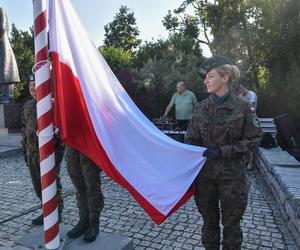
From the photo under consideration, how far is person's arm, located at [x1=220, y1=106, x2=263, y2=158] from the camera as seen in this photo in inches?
111

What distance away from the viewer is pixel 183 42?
21.9 meters

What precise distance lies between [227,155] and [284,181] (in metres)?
2.17

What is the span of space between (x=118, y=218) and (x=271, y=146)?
4.15m

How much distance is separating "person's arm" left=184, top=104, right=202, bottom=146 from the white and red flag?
8 cm

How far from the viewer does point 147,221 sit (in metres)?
4.52

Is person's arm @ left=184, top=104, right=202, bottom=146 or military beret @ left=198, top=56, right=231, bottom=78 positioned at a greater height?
military beret @ left=198, top=56, right=231, bottom=78

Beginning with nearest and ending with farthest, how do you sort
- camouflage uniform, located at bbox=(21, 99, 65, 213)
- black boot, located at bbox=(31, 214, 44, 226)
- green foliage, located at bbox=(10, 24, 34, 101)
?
camouflage uniform, located at bbox=(21, 99, 65, 213) → black boot, located at bbox=(31, 214, 44, 226) → green foliage, located at bbox=(10, 24, 34, 101)

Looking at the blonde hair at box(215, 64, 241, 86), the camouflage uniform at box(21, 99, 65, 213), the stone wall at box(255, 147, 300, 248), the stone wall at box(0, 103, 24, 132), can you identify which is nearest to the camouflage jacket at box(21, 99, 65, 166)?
the camouflage uniform at box(21, 99, 65, 213)

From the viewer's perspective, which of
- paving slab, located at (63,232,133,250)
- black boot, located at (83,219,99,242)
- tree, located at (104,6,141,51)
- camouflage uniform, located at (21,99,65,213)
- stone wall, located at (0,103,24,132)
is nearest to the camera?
paving slab, located at (63,232,133,250)

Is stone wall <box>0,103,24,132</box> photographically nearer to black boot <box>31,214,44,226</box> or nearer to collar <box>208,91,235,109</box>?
black boot <box>31,214,44,226</box>

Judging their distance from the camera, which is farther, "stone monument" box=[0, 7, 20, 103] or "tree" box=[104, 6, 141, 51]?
"tree" box=[104, 6, 141, 51]

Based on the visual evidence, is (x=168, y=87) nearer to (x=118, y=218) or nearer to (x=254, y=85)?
(x=254, y=85)

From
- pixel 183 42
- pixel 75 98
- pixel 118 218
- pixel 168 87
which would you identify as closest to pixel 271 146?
pixel 118 218

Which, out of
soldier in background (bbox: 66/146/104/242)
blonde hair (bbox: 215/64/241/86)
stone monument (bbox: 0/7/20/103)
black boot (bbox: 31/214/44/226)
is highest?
stone monument (bbox: 0/7/20/103)
